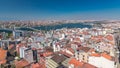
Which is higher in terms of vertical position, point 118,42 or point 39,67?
point 118,42

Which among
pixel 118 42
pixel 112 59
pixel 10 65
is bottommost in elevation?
pixel 10 65

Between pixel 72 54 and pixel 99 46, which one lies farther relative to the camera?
pixel 99 46

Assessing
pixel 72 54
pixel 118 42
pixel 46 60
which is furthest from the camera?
pixel 72 54

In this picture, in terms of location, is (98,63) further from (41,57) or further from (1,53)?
(1,53)

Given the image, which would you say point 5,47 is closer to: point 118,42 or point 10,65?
point 10,65

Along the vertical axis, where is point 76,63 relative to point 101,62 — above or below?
below

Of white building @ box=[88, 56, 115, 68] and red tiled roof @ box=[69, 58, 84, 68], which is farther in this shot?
red tiled roof @ box=[69, 58, 84, 68]

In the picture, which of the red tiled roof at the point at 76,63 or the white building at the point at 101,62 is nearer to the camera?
the white building at the point at 101,62

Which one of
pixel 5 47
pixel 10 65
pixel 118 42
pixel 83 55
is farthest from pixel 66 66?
pixel 5 47

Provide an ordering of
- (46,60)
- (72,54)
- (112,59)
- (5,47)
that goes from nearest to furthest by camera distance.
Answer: (112,59) < (46,60) < (72,54) < (5,47)

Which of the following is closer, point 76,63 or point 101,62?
point 76,63
